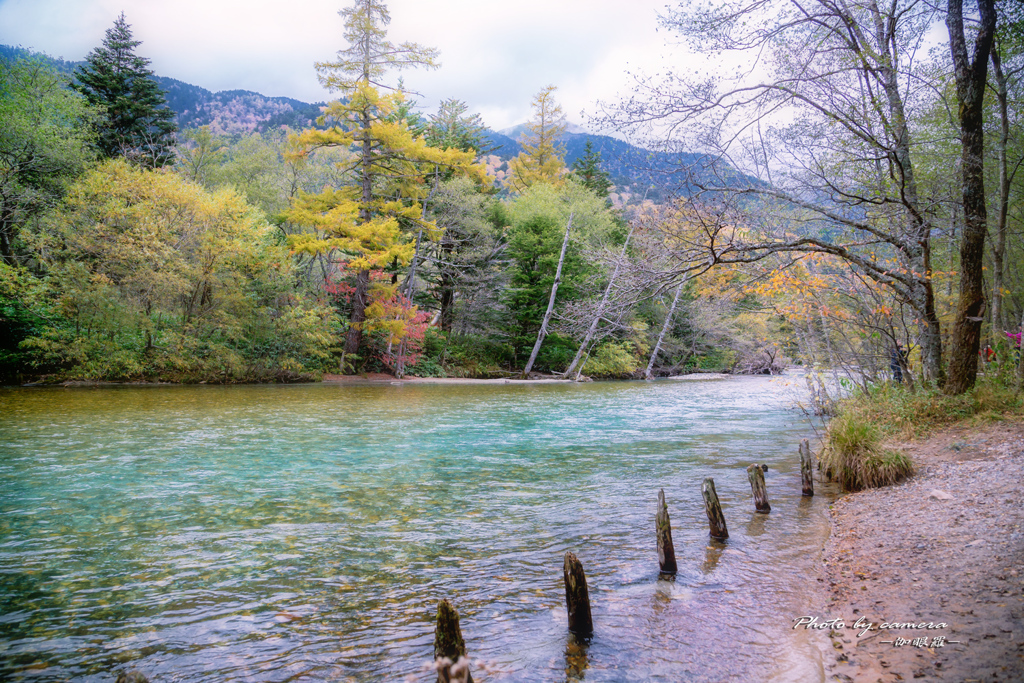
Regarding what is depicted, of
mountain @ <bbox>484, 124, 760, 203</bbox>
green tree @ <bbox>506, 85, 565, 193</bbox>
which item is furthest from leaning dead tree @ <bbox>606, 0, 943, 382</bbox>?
green tree @ <bbox>506, 85, 565, 193</bbox>

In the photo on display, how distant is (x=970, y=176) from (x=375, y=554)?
9.85 m

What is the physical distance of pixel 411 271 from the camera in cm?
2531

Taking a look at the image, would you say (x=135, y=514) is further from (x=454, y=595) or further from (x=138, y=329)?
(x=138, y=329)

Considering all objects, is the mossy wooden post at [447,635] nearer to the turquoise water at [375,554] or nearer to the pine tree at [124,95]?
the turquoise water at [375,554]

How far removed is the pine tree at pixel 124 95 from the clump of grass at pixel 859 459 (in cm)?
3145

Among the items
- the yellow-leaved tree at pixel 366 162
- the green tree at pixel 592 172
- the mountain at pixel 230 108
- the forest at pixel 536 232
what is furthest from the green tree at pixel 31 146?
the mountain at pixel 230 108

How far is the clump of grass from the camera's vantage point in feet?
22.6

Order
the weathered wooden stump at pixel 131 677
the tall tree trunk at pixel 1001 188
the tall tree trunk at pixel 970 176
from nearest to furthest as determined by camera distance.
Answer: the weathered wooden stump at pixel 131 677 < the tall tree trunk at pixel 970 176 < the tall tree trunk at pixel 1001 188

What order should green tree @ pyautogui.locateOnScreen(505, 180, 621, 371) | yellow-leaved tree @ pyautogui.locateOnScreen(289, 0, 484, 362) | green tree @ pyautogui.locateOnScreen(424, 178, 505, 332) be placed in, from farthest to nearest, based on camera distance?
green tree @ pyautogui.locateOnScreen(505, 180, 621, 371) < green tree @ pyautogui.locateOnScreen(424, 178, 505, 332) < yellow-leaved tree @ pyautogui.locateOnScreen(289, 0, 484, 362)

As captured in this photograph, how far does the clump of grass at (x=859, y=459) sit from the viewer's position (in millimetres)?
6883

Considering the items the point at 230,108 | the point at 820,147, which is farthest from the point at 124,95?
the point at 230,108

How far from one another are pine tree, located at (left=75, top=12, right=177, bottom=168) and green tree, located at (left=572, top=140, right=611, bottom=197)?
98.3ft

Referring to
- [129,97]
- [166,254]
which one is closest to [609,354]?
[166,254]

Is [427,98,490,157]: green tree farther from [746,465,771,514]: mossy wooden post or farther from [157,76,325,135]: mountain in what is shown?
[157,76,325,135]: mountain
